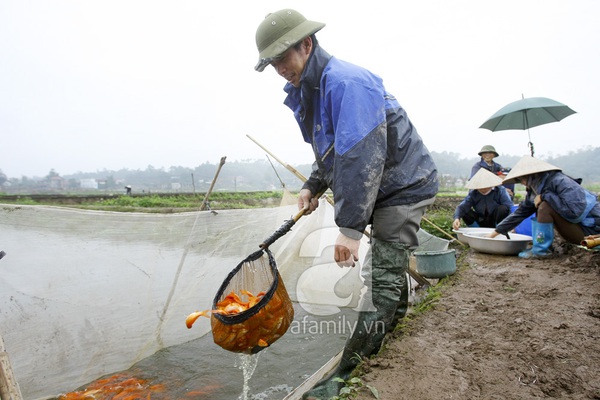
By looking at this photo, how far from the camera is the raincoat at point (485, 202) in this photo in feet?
18.3

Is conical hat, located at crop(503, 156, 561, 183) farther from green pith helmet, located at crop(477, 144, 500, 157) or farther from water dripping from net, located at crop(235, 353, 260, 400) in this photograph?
water dripping from net, located at crop(235, 353, 260, 400)

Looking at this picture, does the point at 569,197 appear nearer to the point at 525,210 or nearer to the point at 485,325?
the point at 525,210

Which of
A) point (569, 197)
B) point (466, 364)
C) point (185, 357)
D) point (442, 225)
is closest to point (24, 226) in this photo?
point (185, 357)

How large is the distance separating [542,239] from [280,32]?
405 cm

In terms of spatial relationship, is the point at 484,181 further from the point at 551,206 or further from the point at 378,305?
the point at 378,305

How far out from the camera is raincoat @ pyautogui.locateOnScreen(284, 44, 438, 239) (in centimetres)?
168

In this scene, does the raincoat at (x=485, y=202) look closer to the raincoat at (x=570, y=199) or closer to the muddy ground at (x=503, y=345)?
the raincoat at (x=570, y=199)

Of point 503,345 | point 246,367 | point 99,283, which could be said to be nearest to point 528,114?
point 503,345

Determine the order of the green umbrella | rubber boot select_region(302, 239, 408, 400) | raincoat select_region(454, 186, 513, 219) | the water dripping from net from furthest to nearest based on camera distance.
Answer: the green umbrella < raincoat select_region(454, 186, 513, 219) < the water dripping from net < rubber boot select_region(302, 239, 408, 400)

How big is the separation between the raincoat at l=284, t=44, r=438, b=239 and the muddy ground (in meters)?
0.83

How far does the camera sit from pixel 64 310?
2.48 meters

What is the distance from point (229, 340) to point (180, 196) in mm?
22354

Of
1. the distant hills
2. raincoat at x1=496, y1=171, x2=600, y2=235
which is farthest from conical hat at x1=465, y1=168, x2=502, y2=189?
the distant hills

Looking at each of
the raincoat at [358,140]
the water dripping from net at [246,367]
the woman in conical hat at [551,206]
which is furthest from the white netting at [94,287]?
the woman in conical hat at [551,206]
